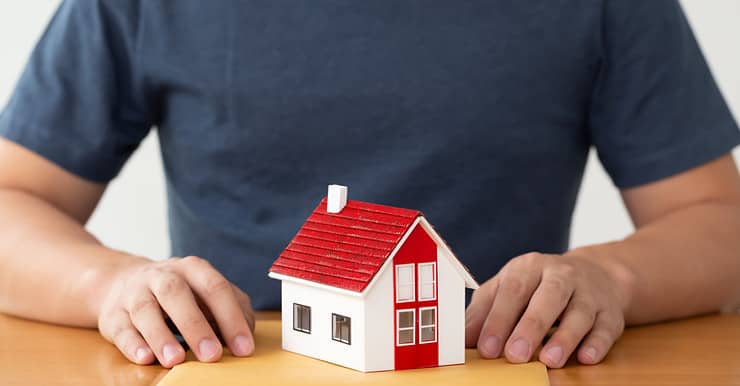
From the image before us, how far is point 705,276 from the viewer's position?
3.34 feet

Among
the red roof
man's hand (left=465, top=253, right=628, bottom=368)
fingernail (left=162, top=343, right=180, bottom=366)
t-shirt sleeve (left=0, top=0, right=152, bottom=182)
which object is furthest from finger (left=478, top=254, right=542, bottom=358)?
t-shirt sleeve (left=0, top=0, right=152, bottom=182)

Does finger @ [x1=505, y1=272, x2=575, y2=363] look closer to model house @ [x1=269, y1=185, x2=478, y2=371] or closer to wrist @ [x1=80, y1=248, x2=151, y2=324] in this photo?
model house @ [x1=269, y1=185, x2=478, y2=371]

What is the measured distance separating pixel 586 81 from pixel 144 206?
124 cm

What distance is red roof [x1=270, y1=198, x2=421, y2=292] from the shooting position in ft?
2.42

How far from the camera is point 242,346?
2.62ft

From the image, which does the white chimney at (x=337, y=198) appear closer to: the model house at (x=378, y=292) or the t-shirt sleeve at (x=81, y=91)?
the model house at (x=378, y=292)

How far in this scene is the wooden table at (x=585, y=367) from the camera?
782mm

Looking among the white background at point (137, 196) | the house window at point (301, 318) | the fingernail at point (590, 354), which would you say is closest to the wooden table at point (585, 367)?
the fingernail at point (590, 354)

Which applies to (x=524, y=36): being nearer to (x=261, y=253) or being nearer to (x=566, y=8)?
(x=566, y=8)

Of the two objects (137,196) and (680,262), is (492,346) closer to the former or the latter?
(680,262)

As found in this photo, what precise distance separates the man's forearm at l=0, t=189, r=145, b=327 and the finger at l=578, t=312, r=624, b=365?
0.41m

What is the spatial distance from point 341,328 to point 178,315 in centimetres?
13

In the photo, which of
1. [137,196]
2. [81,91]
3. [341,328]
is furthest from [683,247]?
[137,196]

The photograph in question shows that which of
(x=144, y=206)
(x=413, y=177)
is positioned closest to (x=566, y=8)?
(x=413, y=177)
